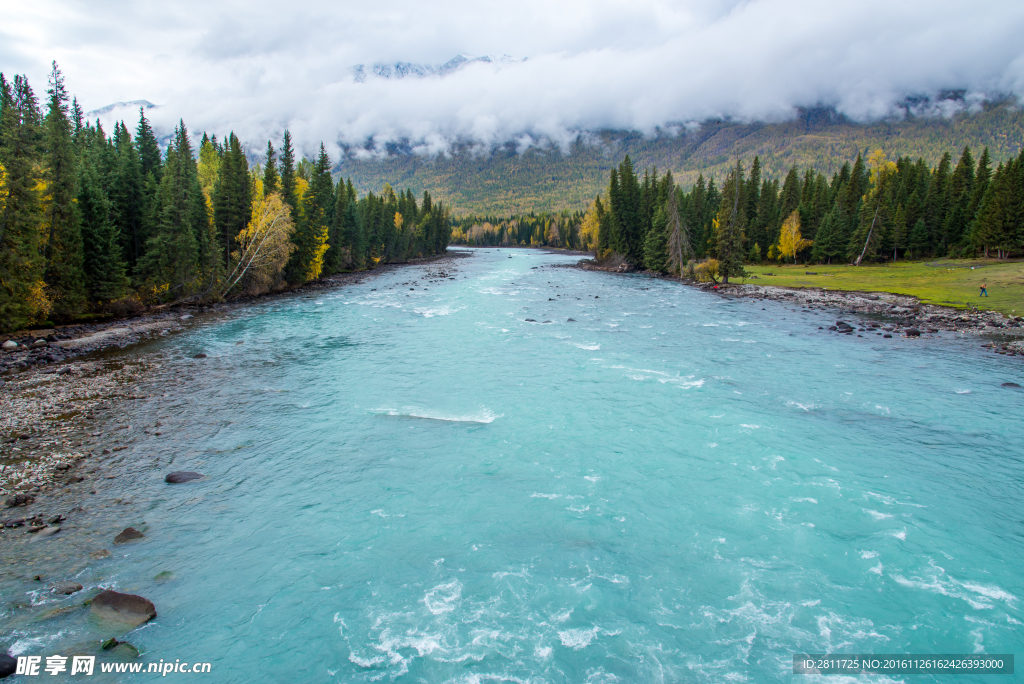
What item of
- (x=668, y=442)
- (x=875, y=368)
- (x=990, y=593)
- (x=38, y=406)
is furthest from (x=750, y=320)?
(x=38, y=406)

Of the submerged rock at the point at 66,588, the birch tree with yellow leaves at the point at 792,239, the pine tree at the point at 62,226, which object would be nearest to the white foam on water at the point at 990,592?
the submerged rock at the point at 66,588

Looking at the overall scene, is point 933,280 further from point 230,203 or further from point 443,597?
point 230,203

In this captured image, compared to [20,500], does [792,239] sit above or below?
above

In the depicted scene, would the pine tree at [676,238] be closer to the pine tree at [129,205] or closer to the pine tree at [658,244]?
the pine tree at [658,244]

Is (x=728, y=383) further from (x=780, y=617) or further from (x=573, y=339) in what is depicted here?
(x=780, y=617)

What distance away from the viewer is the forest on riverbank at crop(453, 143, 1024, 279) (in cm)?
7525

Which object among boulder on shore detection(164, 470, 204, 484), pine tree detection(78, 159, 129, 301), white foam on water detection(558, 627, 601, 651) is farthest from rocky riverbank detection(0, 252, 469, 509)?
white foam on water detection(558, 627, 601, 651)

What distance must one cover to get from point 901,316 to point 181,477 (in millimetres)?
54475

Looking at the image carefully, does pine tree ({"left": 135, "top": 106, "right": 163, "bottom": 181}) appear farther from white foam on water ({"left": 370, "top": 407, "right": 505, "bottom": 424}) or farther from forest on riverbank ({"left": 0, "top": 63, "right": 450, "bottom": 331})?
white foam on water ({"left": 370, "top": 407, "right": 505, "bottom": 424})

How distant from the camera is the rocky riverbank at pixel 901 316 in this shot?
118 feet

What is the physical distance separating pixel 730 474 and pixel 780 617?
6.23 meters

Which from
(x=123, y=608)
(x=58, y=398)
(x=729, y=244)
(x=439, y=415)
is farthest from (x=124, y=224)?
(x=729, y=244)

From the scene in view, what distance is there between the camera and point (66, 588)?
A: 11.1m

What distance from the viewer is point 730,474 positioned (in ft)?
54.2
